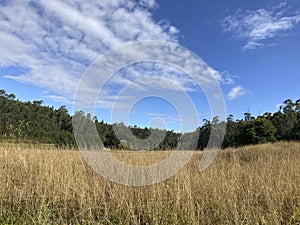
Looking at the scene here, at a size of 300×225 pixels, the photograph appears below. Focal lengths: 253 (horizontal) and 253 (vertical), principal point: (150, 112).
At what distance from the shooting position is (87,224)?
3.33 m

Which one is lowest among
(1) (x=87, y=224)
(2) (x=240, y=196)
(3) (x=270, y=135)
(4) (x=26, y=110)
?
(1) (x=87, y=224)

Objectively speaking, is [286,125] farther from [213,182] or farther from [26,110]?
[26,110]

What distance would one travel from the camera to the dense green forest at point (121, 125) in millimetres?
6766

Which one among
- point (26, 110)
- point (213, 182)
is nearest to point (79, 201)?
point (213, 182)

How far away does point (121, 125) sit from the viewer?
6324 millimetres

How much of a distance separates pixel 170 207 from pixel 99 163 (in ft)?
9.66

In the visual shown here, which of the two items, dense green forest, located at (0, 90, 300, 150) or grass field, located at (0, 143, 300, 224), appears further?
dense green forest, located at (0, 90, 300, 150)

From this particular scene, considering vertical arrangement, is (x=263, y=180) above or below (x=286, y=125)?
below

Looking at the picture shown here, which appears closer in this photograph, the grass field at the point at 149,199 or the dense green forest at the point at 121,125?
the grass field at the point at 149,199

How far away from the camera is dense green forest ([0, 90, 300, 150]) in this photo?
6.77m

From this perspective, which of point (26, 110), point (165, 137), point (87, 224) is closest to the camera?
point (87, 224)

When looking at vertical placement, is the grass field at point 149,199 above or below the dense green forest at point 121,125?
below

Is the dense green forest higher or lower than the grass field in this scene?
higher

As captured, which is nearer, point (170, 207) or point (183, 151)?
point (170, 207)
